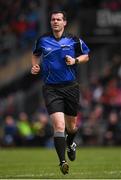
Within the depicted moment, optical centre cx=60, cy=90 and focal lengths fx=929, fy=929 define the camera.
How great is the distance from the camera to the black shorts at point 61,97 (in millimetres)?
14500

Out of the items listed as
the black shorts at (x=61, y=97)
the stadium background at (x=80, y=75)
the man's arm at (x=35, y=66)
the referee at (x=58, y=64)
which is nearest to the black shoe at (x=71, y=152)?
the black shorts at (x=61, y=97)

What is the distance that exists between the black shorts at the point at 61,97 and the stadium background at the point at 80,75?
15.1 m

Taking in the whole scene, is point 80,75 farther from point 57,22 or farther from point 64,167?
point 64,167

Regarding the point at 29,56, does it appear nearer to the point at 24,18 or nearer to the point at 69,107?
the point at 24,18

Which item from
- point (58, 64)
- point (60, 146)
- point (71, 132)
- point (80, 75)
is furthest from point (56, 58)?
point (80, 75)

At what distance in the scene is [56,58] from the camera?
14.6 m

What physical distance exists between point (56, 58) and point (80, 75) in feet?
65.4

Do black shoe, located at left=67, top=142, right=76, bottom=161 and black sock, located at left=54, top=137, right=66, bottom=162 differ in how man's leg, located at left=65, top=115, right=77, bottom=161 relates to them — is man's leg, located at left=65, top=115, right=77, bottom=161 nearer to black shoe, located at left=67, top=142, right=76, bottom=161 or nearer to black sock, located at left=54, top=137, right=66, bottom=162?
black shoe, located at left=67, top=142, right=76, bottom=161

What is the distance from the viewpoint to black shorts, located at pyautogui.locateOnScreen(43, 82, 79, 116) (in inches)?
571

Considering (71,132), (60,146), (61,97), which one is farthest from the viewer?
(71,132)

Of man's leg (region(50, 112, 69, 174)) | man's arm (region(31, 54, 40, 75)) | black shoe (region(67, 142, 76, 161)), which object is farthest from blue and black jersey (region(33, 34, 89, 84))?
black shoe (region(67, 142, 76, 161))

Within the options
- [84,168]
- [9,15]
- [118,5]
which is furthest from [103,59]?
[84,168]

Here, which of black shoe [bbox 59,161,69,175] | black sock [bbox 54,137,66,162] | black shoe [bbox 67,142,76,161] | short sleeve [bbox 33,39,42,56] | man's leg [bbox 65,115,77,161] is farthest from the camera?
black shoe [bbox 67,142,76,161]

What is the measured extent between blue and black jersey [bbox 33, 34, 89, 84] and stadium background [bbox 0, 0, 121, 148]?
597 inches
